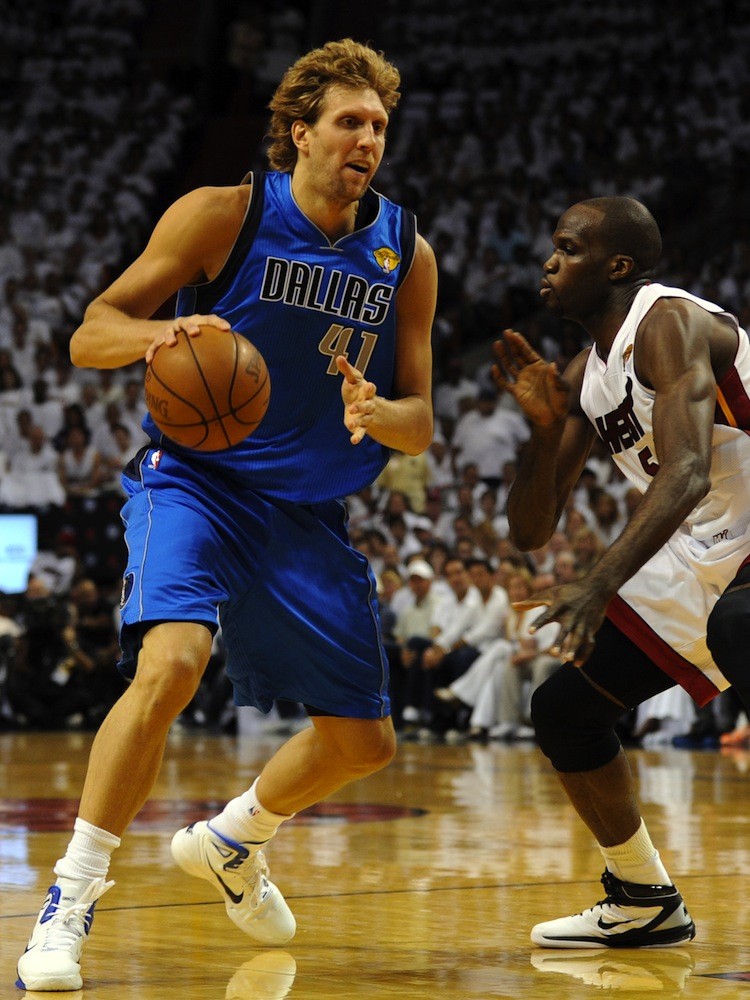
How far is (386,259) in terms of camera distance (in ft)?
13.8

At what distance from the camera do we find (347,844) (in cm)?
604

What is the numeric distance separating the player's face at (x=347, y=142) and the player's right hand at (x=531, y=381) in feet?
1.88

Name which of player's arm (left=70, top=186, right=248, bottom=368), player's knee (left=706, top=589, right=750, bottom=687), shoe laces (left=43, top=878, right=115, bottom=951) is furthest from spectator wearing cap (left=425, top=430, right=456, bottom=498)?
shoe laces (left=43, top=878, right=115, bottom=951)

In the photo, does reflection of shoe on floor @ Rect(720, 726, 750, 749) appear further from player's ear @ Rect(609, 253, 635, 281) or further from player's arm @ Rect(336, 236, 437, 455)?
player's ear @ Rect(609, 253, 635, 281)

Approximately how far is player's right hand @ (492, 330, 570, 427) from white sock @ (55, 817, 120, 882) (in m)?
1.44

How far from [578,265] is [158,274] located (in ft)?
3.47

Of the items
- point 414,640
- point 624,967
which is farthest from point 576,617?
point 414,640

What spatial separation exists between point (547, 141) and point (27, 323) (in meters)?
6.59

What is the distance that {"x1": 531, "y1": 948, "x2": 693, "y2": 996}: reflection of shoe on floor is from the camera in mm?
3613

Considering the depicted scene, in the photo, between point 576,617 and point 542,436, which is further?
point 542,436

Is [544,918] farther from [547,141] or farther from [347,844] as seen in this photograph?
[547,141]

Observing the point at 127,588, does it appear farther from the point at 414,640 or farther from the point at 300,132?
the point at 414,640

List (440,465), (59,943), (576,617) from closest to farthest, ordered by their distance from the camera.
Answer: (576,617)
(59,943)
(440,465)

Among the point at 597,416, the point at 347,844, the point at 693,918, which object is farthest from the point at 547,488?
the point at 347,844
